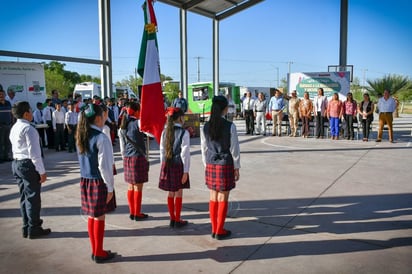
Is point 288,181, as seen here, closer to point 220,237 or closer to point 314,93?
point 220,237

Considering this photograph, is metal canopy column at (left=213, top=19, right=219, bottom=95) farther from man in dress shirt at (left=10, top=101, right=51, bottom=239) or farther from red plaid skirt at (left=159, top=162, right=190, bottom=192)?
man in dress shirt at (left=10, top=101, right=51, bottom=239)

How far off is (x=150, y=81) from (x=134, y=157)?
1.32 m

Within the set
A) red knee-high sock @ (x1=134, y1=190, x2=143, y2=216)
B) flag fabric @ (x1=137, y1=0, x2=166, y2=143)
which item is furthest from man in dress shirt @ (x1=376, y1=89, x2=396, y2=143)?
red knee-high sock @ (x1=134, y1=190, x2=143, y2=216)

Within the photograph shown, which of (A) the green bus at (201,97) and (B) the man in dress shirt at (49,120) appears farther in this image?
(A) the green bus at (201,97)

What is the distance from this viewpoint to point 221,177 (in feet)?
14.0

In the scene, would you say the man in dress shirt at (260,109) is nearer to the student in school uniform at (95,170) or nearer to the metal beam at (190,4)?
the metal beam at (190,4)

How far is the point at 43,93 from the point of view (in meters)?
14.4

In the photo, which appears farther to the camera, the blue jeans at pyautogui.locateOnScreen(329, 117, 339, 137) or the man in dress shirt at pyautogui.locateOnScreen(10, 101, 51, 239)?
the blue jeans at pyautogui.locateOnScreen(329, 117, 339, 137)

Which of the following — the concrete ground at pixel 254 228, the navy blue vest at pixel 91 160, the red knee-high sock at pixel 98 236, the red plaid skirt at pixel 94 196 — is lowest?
the concrete ground at pixel 254 228

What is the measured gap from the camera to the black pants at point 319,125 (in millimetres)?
14547

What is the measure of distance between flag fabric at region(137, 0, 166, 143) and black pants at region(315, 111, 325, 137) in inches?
405

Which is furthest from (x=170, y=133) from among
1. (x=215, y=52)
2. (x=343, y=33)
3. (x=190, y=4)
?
(x=215, y=52)

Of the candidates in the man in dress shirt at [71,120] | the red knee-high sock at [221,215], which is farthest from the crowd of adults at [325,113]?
the red knee-high sock at [221,215]

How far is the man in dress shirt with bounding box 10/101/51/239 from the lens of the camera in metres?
4.30
